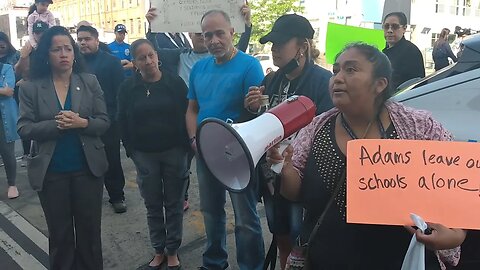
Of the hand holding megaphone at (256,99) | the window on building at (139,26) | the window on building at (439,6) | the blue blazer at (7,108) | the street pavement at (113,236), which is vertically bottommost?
the street pavement at (113,236)

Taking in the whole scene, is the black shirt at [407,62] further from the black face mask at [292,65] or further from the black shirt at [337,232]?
the black shirt at [337,232]

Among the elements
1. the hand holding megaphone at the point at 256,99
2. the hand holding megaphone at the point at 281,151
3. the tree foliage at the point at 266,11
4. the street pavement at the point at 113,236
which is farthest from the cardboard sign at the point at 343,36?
the tree foliage at the point at 266,11

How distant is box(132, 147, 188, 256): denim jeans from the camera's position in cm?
335

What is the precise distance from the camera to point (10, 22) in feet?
50.4

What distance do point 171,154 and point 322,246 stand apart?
1871 millimetres

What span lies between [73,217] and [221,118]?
1178 millimetres

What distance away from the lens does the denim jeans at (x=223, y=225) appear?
2.92 m

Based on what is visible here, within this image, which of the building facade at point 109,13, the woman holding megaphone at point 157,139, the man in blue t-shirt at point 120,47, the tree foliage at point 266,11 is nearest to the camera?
the woman holding megaphone at point 157,139

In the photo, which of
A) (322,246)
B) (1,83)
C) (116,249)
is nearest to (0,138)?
(1,83)

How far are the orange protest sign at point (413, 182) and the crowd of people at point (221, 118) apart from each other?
7 cm

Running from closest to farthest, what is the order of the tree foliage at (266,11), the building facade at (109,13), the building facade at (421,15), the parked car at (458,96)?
the parked car at (458,96), the tree foliage at (266,11), the building facade at (421,15), the building facade at (109,13)

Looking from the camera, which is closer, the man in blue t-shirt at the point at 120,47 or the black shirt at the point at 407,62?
the black shirt at the point at 407,62

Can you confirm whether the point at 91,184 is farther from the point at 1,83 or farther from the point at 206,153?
the point at 1,83

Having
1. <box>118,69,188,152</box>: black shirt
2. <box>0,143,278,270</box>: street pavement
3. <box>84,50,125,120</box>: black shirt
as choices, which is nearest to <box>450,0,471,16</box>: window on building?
<box>0,143,278,270</box>: street pavement
